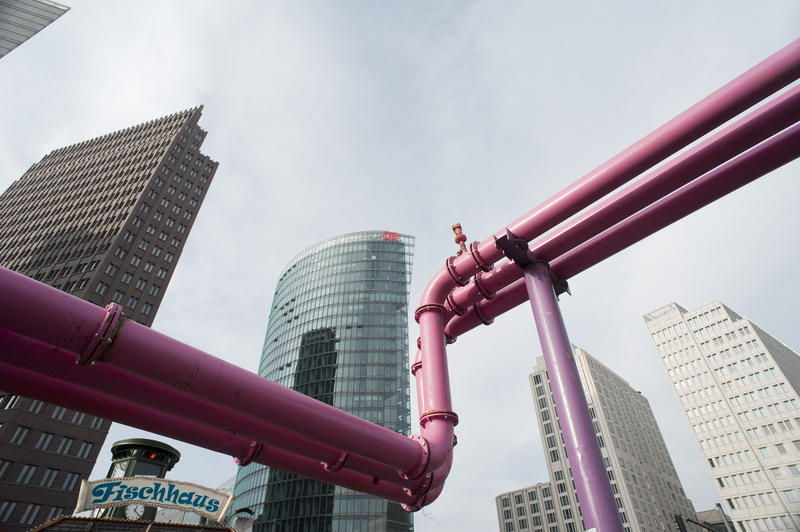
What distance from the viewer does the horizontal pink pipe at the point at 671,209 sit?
32.0 ft

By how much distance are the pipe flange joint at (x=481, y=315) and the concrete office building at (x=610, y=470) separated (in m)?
103

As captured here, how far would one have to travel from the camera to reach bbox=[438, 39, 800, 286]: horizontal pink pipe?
8.55 metres

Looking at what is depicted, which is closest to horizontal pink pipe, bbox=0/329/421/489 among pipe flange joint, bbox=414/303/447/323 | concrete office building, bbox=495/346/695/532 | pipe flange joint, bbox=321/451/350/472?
pipe flange joint, bbox=321/451/350/472

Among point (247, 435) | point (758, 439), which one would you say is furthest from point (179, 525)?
point (758, 439)

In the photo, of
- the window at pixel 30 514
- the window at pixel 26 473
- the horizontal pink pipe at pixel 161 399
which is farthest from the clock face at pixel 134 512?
the window at pixel 26 473

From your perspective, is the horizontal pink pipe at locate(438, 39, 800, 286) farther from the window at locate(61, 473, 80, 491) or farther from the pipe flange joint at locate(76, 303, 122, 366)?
the window at locate(61, 473, 80, 491)

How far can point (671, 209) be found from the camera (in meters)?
10.9

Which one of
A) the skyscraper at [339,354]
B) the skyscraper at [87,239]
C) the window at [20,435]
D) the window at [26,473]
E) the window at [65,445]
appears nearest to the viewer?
the window at [26,473]

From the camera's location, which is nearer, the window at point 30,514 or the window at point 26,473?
the window at point 30,514

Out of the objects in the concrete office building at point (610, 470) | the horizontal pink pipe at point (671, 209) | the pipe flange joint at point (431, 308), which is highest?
the concrete office building at point (610, 470)

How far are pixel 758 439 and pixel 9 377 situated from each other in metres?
106

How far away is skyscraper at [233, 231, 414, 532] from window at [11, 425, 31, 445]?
3682 cm

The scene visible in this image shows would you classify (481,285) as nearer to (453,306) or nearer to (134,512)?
(453,306)

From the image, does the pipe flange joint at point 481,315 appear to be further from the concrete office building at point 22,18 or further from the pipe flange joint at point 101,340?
the concrete office building at point 22,18
